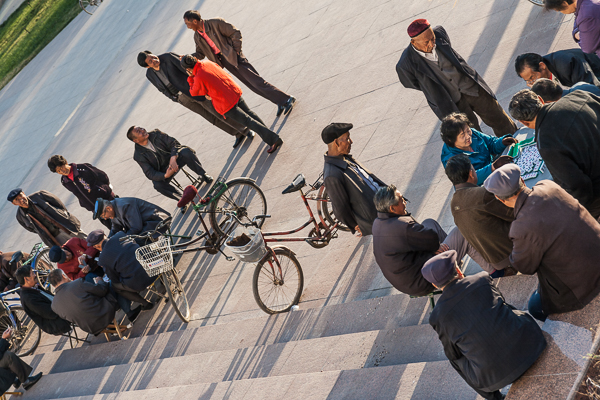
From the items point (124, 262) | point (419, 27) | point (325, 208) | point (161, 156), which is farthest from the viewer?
point (161, 156)

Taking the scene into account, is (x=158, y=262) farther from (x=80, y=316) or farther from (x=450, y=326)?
(x=450, y=326)

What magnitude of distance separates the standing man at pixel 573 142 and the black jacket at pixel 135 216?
216 inches

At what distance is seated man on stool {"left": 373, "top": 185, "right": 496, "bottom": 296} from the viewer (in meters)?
4.33

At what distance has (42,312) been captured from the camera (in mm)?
8250

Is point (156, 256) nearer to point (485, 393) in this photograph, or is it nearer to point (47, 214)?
point (47, 214)

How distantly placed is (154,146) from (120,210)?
4.81 ft

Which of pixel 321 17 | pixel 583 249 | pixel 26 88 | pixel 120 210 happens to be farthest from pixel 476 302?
pixel 26 88

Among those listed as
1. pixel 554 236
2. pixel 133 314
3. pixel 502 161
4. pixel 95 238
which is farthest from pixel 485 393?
pixel 95 238

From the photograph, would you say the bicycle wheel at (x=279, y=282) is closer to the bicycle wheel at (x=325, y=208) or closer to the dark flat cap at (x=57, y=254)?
the bicycle wheel at (x=325, y=208)

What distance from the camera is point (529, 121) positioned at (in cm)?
413

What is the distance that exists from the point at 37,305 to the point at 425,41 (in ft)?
21.3

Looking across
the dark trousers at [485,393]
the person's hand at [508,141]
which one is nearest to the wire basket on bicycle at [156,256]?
the person's hand at [508,141]

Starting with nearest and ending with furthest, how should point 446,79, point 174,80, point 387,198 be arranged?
point 387,198, point 446,79, point 174,80

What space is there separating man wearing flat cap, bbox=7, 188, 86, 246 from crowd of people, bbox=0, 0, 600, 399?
77 cm
